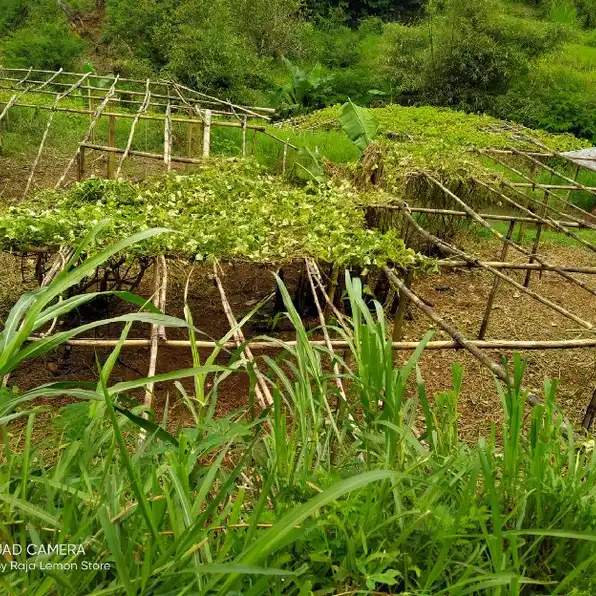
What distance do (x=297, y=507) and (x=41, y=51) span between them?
19.6m

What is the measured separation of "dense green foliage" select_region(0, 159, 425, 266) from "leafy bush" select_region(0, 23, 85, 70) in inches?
557

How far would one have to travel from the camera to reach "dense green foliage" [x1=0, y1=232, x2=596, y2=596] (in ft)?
3.92

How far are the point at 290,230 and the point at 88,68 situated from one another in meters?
11.4

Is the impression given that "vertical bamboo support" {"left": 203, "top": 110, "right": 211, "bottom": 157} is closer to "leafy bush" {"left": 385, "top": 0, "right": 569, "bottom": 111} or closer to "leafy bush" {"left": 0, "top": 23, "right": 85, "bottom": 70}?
"leafy bush" {"left": 385, "top": 0, "right": 569, "bottom": 111}

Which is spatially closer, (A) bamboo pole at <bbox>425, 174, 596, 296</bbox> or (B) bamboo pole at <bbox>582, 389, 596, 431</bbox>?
(B) bamboo pole at <bbox>582, 389, 596, 431</bbox>

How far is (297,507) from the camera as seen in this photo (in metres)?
1.10

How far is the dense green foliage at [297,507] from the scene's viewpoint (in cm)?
119

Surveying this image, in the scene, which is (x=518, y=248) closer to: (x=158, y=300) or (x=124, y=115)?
(x=158, y=300)

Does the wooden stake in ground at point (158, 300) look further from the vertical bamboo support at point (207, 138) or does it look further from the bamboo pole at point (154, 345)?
the vertical bamboo support at point (207, 138)

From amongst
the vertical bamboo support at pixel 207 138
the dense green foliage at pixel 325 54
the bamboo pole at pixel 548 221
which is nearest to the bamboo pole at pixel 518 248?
the bamboo pole at pixel 548 221

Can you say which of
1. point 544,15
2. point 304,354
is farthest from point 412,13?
point 304,354

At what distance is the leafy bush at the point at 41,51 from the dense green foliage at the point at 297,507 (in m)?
18.3

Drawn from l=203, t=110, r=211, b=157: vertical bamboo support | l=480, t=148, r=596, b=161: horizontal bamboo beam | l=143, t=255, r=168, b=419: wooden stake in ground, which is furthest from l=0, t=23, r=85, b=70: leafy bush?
l=143, t=255, r=168, b=419: wooden stake in ground

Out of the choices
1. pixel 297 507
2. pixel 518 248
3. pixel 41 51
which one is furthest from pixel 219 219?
pixel 41 51
